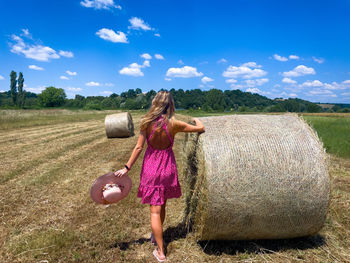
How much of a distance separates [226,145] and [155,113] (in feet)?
3.28

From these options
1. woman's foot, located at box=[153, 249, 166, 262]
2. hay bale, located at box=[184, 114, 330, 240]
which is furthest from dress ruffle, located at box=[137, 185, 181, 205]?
woman's foot, located at box=[153, 249, 166, 262]

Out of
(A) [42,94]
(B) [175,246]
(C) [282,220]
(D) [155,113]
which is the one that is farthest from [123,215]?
(A) [42,94]

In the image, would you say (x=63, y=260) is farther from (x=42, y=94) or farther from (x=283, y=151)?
(x=42, y=94)

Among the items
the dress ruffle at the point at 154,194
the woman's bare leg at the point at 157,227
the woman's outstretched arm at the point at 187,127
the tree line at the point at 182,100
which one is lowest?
the woman's bare leg at the point at 157,227

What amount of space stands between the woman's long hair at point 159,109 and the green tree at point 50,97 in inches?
4142

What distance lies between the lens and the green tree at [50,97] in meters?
96.2

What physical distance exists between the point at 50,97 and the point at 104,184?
10580cm

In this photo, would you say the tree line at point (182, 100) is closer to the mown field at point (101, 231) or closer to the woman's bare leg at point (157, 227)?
the mown field at point (101, 231)

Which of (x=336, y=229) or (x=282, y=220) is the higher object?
(x=282, y=220)

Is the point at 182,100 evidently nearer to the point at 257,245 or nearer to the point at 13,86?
the point at 13,86

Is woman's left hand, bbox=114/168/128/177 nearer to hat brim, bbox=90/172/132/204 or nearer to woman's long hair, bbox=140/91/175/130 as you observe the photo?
hat brim, bbox=90/172/132/204

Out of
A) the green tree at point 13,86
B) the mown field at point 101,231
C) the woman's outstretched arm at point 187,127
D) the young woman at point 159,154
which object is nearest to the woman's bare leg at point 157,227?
the young woman at point 159,154

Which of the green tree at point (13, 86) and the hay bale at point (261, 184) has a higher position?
the green tree at point (13, 86)

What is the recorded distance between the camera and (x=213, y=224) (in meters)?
3.13
